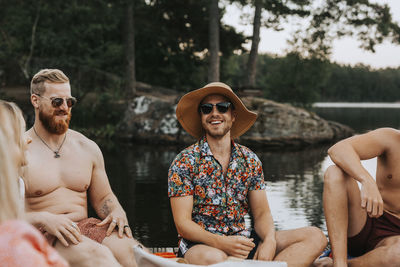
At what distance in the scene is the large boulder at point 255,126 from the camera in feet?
53.1

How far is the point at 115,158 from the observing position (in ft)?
39.7

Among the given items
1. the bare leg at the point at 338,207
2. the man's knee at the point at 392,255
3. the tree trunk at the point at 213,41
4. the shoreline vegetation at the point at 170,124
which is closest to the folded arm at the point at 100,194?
the bare leg at the point at 338,207

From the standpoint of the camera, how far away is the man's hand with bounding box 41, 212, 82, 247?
2711 mm

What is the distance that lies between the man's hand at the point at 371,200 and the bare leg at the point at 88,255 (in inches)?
58.6

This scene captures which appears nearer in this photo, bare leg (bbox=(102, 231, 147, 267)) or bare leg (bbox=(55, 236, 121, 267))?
bare leg (bbox=(55, 236, 121, 267))

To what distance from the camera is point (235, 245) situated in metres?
3.02

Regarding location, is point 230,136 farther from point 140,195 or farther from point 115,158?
point 115,158

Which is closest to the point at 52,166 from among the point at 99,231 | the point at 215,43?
the point at 99,231

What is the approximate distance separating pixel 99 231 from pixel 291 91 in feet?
128

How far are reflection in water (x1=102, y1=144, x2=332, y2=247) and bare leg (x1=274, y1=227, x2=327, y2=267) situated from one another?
254 centimetres

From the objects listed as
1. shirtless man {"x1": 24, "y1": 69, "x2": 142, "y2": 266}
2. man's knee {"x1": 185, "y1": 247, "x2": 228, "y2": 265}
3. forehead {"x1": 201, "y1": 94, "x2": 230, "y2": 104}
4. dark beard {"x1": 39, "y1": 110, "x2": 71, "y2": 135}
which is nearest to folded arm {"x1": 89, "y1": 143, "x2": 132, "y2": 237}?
shirtless man {"x1": 24, "y1": 69, "x2": 142, "y2": 266}

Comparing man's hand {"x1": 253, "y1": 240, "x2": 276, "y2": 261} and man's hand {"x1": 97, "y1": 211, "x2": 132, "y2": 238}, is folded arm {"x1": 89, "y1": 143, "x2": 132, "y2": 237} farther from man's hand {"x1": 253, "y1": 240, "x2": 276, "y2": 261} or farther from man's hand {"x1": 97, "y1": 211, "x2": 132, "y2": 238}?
man's hand {"x1": 253, "y1": 240, "x2": 276, "y2": 261}

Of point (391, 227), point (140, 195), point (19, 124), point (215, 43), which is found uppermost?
point (215, 43)

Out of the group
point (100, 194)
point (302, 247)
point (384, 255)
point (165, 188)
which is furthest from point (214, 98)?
point (165, 188)
